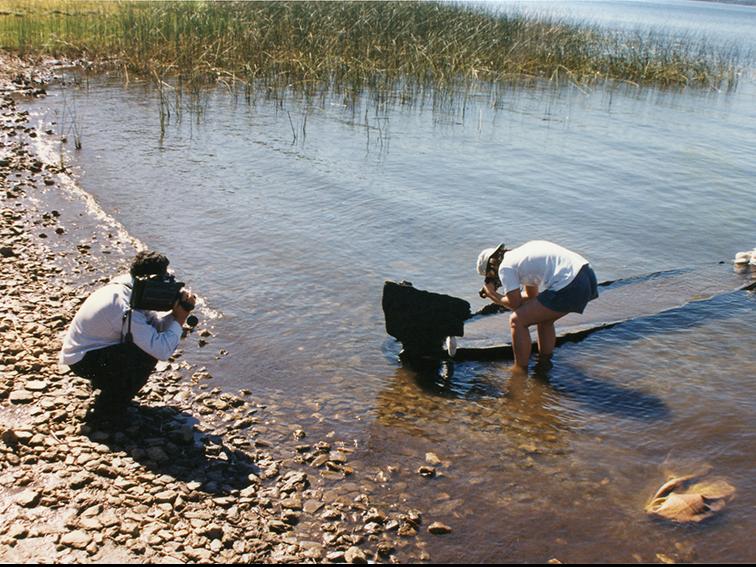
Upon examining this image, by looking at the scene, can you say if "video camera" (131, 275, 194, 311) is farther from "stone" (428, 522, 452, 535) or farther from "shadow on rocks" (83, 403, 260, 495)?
"stone" (428, 522, 452, 535)

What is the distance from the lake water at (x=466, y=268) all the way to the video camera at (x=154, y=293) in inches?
54.8

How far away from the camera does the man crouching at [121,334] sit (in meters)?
5.52

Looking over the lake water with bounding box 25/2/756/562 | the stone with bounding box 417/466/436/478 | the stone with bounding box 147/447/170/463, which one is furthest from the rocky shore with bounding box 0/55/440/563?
the stone with bounding box 417/466/436/478

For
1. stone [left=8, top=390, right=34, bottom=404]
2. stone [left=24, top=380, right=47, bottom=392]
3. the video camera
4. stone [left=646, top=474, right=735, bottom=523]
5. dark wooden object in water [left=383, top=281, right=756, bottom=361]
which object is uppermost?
the video camera

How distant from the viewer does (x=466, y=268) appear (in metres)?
10.3

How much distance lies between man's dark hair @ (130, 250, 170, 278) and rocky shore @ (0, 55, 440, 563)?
1171 millimetres

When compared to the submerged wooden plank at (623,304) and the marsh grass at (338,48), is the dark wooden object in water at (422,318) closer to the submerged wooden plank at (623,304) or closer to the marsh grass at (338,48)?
the submerged wooden plank at (623,304)

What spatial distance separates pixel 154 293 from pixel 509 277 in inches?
124

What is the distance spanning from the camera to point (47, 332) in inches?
280

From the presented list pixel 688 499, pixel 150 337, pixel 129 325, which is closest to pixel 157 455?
pixel 150 337

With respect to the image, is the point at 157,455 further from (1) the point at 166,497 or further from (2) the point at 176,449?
(1) the point at 166,497

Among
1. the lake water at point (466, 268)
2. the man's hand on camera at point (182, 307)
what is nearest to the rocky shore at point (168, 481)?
the lake water at point (466, 268)

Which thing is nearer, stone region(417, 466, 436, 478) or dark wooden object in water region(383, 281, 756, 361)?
stone region(417, 466, 436, 478)

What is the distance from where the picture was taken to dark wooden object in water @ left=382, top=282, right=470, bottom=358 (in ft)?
23.6
